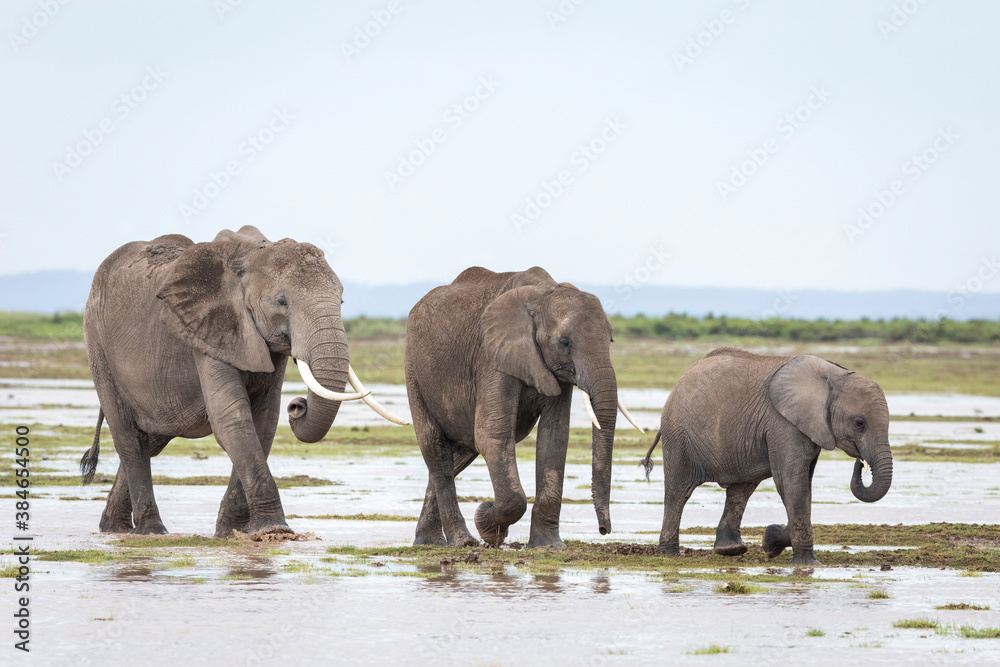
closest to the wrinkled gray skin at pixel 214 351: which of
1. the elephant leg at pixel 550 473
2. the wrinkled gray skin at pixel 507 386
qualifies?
the wrinkled gray skin at pixel 507 386

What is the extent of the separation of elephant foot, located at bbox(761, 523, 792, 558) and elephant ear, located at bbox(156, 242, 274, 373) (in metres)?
5.02

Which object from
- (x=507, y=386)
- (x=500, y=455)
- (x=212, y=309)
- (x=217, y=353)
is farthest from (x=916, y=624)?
(x=212, y=309)

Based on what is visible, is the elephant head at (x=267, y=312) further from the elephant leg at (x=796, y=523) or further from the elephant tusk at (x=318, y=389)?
the elephant leg at (x=796, y=523)

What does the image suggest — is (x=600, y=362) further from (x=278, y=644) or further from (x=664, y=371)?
(x=664, y=371)

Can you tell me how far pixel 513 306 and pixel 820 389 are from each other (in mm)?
3027

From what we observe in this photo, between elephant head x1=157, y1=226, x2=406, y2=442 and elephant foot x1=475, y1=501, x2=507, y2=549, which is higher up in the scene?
elephant head x1=157, y1=226, x2=406, y2=442

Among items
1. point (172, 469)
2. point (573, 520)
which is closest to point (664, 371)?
point (172, 469)

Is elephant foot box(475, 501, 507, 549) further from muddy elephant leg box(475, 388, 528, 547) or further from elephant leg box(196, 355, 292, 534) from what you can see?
elephant leg box(196, 355, 292, 534)

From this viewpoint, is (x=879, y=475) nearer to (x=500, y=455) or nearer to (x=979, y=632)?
(x=500, y=455)

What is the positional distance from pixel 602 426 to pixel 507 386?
39.6 inches

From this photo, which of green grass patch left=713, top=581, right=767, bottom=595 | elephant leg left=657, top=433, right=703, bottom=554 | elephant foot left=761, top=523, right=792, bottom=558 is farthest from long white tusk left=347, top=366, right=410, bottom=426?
elephant foot left=761, top=523, right=792, bottom=558

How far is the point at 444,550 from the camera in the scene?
14.1m

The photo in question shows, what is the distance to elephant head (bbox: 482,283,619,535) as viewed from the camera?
13.6 meters

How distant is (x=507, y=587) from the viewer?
38.5ft
